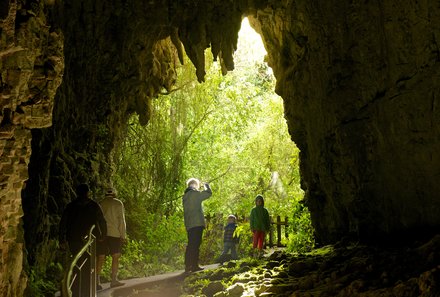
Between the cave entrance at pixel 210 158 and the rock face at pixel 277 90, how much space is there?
1947 millimetres

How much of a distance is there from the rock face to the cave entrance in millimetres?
1947

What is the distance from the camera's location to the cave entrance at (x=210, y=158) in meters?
15.5

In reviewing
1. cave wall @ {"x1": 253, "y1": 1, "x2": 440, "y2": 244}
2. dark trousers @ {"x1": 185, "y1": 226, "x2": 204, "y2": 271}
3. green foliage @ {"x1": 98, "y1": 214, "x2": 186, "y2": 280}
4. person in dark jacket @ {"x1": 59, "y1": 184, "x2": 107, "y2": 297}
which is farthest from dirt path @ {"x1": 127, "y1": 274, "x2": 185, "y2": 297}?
cave wall @ {"x1": 253, "y1": 1, "x2": 440, "y2": 244}

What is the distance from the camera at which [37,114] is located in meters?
6.58

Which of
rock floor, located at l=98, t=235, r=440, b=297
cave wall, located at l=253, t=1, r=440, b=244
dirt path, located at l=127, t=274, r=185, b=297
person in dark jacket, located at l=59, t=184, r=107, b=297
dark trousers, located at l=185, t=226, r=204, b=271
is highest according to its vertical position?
cave wall, located at l=253, t=1, r=440, b=244

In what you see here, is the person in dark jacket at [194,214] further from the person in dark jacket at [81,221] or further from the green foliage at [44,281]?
the person in dark jacket at [81,221]

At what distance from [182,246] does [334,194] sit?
8.36 meters

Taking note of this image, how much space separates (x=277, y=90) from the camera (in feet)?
40.6

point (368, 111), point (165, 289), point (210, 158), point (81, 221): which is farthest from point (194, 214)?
point (210, 158)

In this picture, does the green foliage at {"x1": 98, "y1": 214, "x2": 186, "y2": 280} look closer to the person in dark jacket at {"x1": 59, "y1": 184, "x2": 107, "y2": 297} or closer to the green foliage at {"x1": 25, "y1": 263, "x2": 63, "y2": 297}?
the green foliage at {"x1": 25, "y1": 263, "x2": 63, "y2": 297}

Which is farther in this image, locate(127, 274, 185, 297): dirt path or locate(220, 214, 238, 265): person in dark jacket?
locate(220, 214, 238, 265): person in dark jacket

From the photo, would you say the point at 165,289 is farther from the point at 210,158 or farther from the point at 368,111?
the point at 210,158

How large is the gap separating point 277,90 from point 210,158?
834cm

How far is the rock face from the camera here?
20.9 feet
